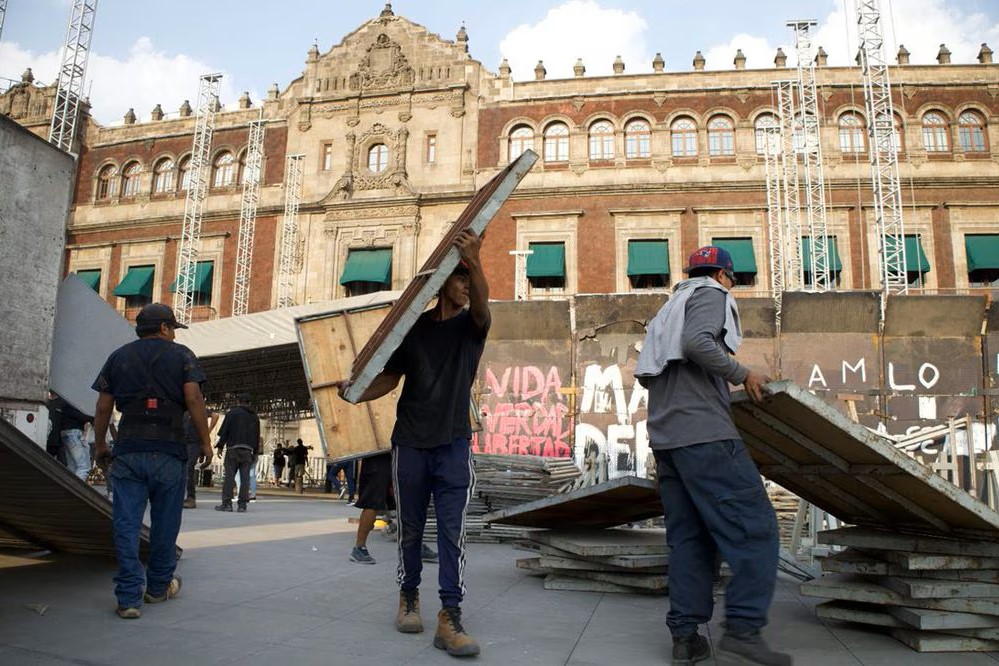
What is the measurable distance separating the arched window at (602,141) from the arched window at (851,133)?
8.77 meters

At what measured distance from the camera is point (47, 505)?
4.48 m

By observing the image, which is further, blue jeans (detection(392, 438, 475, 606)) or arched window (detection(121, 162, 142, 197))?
arched window (detection(121, 162, 142, 197))

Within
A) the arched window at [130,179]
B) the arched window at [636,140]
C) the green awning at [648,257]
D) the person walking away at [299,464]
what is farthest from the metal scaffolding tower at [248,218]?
the green awning at [648,257]

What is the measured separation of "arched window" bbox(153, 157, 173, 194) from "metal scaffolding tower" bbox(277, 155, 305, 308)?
21.7 feet

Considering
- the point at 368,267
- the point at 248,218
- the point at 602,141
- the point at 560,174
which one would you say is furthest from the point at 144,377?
the point at 248,218

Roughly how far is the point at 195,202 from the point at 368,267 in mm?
8662

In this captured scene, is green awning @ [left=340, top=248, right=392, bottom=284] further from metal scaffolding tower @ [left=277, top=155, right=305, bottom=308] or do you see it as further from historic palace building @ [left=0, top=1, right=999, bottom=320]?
metal scaffolding tower @ [left=277, top=155, right=305, bottom=308]

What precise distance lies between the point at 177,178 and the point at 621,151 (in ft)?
64.4

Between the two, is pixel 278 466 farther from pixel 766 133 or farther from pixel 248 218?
pixel 766 133

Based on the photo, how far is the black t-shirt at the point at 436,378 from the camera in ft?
12.5

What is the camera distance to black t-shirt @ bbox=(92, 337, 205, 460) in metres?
4.23

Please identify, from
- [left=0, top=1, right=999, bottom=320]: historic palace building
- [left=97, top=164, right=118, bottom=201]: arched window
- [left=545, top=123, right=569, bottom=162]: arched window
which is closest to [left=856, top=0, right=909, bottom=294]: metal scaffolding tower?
[left=0, top=1, right=999, bottom=320]: historic palace building

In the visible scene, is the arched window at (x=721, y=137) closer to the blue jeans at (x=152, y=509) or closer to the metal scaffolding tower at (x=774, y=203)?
the metal scaffolding tower at (x=774, y=203)

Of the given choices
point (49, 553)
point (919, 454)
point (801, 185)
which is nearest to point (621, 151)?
point (801, 185)
